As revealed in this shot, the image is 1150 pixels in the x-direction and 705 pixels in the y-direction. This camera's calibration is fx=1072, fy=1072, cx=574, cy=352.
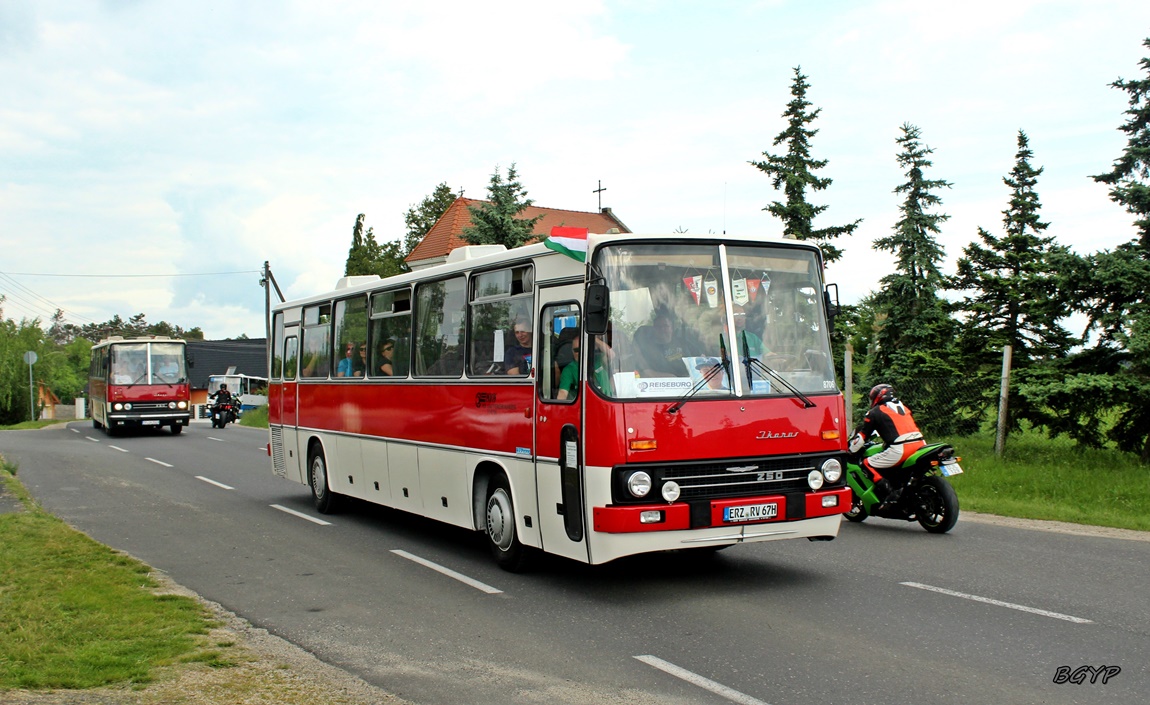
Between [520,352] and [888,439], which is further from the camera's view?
[888,439]

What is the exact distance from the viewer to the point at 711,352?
27.3 feet

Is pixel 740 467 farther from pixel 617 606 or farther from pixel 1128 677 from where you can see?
pixel 1128 677

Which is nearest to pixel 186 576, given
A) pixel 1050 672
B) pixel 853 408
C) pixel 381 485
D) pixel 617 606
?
pixel 381 485

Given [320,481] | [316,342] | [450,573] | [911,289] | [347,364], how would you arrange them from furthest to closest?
[911,289], [316,342], [320,481], [347,364], [450,573]

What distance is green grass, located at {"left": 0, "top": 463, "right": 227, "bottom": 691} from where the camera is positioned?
6.09 m

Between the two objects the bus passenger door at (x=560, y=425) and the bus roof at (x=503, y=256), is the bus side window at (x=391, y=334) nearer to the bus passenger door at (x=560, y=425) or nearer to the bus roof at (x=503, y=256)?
the bus roof at (x=503, y=256)

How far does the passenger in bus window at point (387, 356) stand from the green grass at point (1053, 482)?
24.6ft

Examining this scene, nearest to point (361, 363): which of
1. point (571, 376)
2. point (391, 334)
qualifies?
point (391, 334)

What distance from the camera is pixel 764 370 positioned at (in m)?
8.49

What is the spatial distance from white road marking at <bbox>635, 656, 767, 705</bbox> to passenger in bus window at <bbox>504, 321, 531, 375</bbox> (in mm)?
3233

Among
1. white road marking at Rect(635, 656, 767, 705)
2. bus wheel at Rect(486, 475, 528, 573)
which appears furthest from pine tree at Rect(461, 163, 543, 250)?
white road marking at Rect(635, 656, 767, 705)

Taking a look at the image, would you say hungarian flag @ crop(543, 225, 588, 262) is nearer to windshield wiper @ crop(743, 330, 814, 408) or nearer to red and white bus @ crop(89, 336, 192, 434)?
windshield wiper @ crop(743, 330, 814, 408)

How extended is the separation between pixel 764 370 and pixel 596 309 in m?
1.55

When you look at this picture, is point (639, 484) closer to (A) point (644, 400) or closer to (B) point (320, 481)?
(A) point (644, 400)
